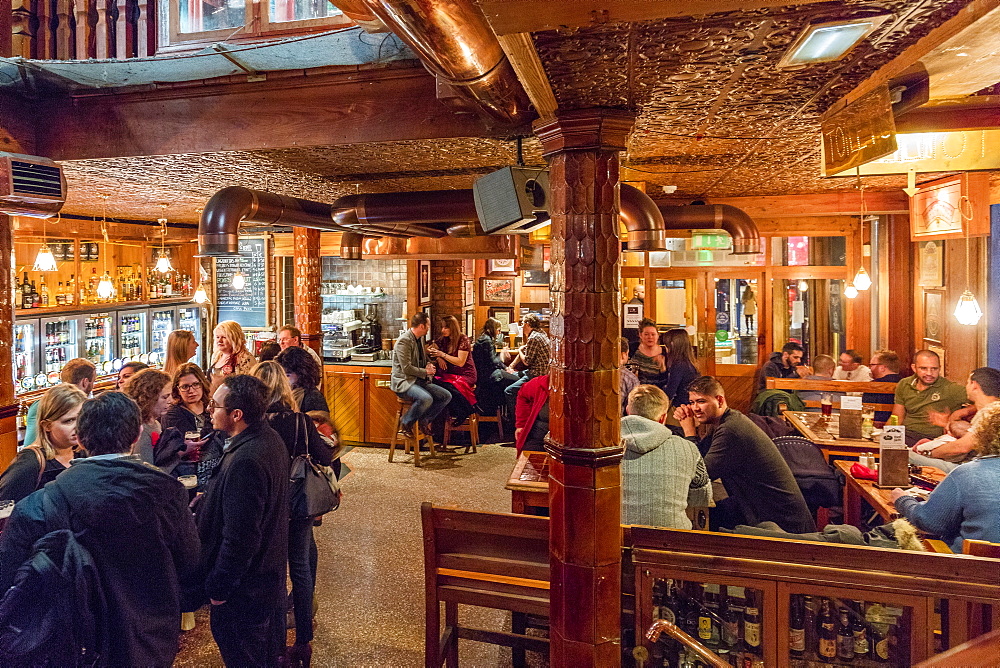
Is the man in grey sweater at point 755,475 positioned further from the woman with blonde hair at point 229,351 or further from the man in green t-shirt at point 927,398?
the woman with blonde hair at point 229,351

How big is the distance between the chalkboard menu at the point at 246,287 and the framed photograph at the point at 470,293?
335 centimetres

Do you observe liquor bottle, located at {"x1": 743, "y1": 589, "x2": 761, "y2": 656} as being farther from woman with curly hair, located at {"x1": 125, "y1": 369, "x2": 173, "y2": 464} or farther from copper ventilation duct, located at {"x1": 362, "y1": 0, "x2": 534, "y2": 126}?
woman with curly hair, located at {"x1": 125, "y1": 369, "x2": 173, "y2": 464}

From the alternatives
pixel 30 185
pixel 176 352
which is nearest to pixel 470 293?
pixel 176 352

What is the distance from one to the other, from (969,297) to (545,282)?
30.5ft

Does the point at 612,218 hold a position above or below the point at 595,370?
above

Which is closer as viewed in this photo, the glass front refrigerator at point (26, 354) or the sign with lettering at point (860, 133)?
the sign with lettering at point (860, 133)

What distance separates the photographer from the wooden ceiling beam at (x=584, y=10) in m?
1.70

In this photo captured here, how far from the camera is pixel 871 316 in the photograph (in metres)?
8.54

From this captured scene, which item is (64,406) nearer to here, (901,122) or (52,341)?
(901,122)

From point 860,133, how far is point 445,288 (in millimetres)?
7771

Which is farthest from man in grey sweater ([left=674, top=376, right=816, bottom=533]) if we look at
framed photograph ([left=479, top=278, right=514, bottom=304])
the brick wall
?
framed photograph ([left=479, top=278, right=514, bottom=304])

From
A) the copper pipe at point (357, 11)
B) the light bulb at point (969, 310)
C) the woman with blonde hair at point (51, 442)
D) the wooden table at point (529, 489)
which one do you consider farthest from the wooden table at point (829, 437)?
the woman with blonde hair at point (51, 442)

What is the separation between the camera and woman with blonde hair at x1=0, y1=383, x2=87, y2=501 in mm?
2926

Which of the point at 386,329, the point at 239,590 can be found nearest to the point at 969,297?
the point at 239,590
